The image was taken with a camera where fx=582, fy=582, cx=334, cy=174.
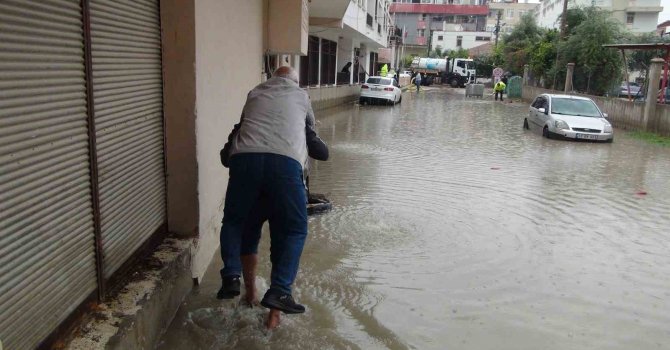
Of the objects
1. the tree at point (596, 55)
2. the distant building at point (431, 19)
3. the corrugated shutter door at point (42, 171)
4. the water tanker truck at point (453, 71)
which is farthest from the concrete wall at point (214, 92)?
the distant building at point (431, 19)

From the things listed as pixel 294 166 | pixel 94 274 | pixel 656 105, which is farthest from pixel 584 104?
pixel 94 274

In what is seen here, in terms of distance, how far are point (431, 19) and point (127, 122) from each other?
88960mm

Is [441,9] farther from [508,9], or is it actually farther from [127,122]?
[127,122]

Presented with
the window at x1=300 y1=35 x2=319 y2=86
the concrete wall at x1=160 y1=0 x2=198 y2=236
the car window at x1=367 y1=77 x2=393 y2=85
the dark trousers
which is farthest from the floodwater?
the car window at x1=367 y1=77 x2=393 y2=85

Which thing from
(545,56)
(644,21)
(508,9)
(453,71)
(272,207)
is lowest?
(272,207)

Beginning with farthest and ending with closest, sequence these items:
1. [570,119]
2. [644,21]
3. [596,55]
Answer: [644,21] → [596,55] → [570,119]

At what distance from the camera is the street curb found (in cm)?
282

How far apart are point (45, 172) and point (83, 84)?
569 millimetres

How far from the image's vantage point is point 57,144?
8.56 ft

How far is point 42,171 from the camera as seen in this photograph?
8.16 feet

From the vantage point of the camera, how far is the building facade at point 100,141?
2.31m

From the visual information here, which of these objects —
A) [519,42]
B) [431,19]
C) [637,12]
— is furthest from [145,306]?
[431,19]

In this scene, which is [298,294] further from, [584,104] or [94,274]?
[584,104]

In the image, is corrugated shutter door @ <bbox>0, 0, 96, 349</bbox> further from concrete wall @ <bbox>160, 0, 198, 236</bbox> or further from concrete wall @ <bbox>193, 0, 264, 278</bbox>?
concrete wall @ <bbox>193, 0, 264, 278</bbox>
